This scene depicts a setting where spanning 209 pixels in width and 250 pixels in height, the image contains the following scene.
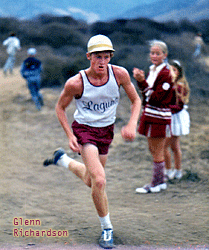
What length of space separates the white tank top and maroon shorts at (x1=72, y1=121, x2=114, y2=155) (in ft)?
0.13

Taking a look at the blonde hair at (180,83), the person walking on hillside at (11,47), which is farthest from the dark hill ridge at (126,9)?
the blonde hair at (180,83)

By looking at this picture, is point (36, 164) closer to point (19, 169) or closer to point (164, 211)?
point (19, 169)

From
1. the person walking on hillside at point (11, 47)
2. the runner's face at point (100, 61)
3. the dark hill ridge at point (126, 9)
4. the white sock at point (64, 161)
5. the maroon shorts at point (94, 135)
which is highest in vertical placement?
the dark hill ridge at point (126, 9)

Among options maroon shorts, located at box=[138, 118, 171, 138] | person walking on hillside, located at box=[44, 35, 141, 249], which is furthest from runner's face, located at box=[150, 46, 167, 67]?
person walking on hillside, located at box=[44, 35, 141, 249]

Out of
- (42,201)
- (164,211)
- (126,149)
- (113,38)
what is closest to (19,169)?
(42,201)

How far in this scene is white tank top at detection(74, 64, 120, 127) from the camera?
11.0 feet

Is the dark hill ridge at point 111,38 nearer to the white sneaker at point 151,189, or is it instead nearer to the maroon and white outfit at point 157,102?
the white sneaker at point 151,189

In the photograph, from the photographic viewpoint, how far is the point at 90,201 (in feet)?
16.0

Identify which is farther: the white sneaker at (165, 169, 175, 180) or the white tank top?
the white sneaker at (165, 169, 175, 180)

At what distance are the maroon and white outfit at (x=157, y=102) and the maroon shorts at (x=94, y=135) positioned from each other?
1.18 meters

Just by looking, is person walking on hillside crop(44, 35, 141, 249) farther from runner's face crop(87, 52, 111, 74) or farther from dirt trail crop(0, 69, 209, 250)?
dirt trail crop(0, 69, 209, 250)

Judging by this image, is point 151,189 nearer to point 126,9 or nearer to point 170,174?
point 170,174

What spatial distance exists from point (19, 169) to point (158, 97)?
2.71 metres

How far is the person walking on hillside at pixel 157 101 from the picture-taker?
4.56 meters
